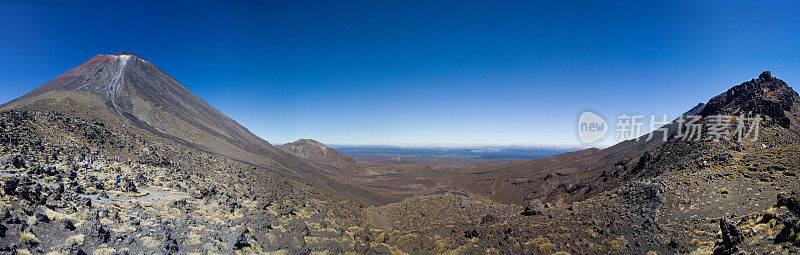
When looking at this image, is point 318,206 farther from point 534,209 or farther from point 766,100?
point 766,100

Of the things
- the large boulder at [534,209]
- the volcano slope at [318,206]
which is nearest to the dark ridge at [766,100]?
the volcano slope at [318,206]

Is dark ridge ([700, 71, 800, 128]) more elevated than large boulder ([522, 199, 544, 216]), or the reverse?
dark ridge ([700, 71, 800, 128])

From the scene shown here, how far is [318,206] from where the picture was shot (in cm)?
2173

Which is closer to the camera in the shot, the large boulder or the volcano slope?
the volcano slope

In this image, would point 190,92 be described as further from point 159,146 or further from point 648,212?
point 648,212

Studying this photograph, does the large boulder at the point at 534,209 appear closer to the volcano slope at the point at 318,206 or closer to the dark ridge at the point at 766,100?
the volcano slope at the point at 318,206

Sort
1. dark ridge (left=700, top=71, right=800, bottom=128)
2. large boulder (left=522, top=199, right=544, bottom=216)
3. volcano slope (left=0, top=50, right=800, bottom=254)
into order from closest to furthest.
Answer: volcano slope (left=0, top=50, right=800, bottom=254) → large boulder (left=522, top=199, right=544, bottom=216) → dark ridge (left=700, top=71, right=800, bottom=128)

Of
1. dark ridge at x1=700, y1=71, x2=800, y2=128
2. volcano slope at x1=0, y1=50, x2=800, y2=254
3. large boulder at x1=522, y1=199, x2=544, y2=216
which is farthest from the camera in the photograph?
dark ridge at x1=700, y1=71, x2=800, y2=128

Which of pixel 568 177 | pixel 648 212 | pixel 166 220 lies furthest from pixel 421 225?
A: pixel 568 177

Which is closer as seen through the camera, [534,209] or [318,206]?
[534,209]

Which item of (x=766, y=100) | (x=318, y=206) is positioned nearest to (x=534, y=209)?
(x=318, y=206)

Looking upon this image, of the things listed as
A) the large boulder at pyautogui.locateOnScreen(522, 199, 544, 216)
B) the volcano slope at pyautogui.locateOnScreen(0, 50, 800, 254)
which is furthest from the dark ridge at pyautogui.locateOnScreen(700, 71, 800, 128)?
the large boulder at pyautogui.locateOnScreen(522, 199, 544, 216)

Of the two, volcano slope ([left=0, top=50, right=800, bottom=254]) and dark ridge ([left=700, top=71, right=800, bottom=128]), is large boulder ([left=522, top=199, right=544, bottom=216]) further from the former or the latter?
dark ridge ([left=700, top=71, right=800, bottom=128])

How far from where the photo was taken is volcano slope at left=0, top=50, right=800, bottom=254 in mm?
8664
